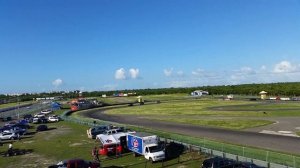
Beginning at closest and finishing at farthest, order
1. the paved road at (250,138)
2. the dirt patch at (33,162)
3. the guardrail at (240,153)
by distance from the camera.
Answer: the guardrail at (240,153)
the dirt patch at (33,162)
the paved road at (250,138)

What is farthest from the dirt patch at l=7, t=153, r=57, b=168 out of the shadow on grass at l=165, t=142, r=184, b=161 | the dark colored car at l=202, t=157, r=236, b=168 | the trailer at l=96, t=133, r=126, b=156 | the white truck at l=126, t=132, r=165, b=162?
the dark colored car at l=202, t=157, r=236, b=168

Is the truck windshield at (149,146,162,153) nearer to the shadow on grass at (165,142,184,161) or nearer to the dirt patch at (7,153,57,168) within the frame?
the shadow on grass at (165,142,184,161)

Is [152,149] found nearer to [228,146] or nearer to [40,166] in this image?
[228,146]

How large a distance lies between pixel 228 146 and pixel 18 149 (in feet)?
102

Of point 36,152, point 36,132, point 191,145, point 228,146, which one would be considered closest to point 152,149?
point 191,145

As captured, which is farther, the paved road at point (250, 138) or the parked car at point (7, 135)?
the parked car at point (7, 135)

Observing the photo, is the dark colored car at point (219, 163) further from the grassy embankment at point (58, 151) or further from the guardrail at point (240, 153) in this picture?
the grassy embankment at point (58, 151)

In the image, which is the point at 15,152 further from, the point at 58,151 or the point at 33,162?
the point at 33,162

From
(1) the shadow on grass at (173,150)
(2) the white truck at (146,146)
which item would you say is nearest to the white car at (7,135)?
(2) the white truck at (146,146)

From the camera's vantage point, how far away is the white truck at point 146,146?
38.1m

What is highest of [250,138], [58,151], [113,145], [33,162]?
[113,145]

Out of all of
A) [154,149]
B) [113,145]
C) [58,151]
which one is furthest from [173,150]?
[58,151]

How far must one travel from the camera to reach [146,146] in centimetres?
3919

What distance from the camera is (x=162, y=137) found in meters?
46.8
